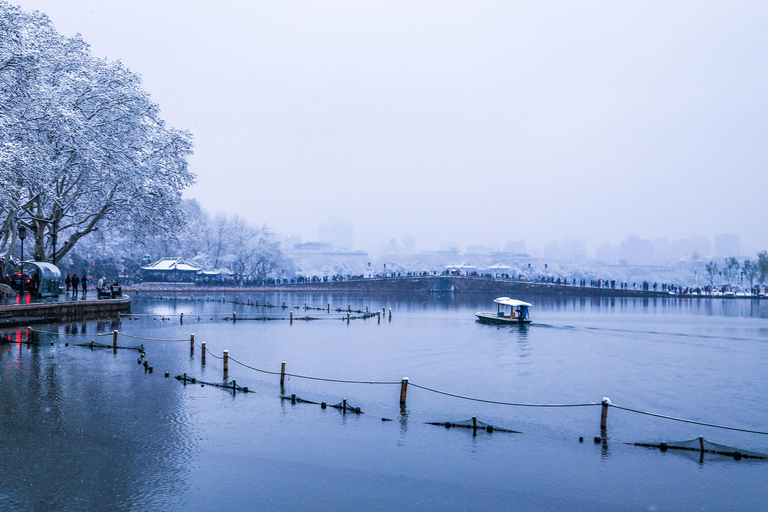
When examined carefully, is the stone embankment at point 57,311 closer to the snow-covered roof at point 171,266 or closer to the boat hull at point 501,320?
the boat hull at point 501,320

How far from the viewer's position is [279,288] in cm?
10606

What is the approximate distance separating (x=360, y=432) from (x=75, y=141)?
32761mm

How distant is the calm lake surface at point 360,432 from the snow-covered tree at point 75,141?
11692 millimetres

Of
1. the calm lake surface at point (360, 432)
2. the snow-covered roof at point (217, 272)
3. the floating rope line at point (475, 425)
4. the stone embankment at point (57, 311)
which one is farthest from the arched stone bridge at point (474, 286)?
the floating rope line at point (475, 425)

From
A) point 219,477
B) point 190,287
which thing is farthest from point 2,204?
point 190,287

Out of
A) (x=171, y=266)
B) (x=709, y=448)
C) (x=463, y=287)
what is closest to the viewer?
(x=709, y=448)

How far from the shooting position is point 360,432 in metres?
17.0

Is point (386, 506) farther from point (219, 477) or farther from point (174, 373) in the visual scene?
point (174, 373)

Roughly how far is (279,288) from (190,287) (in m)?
15.4

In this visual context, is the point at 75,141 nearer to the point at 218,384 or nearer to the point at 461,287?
the point at 218,384

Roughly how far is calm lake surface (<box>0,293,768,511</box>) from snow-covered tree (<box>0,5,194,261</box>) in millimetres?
11692

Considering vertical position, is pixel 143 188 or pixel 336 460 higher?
pixel 143 188

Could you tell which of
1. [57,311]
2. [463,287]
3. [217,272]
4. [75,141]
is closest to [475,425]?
[57,311]

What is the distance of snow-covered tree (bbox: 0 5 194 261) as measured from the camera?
34562mm
